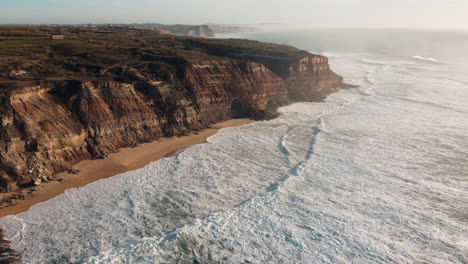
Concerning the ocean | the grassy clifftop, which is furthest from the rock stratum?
the ocean

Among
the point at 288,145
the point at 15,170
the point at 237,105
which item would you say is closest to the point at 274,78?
the point at 237,105

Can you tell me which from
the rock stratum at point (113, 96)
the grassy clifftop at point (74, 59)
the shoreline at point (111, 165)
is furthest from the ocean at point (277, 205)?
the grassy clifftop at point (74, 59)

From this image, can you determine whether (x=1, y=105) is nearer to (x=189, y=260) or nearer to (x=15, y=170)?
(x=15, y=170)

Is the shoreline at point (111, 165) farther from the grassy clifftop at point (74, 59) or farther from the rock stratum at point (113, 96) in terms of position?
the grassy clifftop at point (74, 59)

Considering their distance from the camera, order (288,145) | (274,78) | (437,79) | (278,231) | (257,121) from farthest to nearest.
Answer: (437,79) < (274,78) < (257,121) < (288,145) < (278,231)

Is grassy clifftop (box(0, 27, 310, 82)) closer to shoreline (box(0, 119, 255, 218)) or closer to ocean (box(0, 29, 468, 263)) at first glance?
shoreline (box(0, 119, 255, 218))

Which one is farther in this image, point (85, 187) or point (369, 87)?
point (369, 87)
